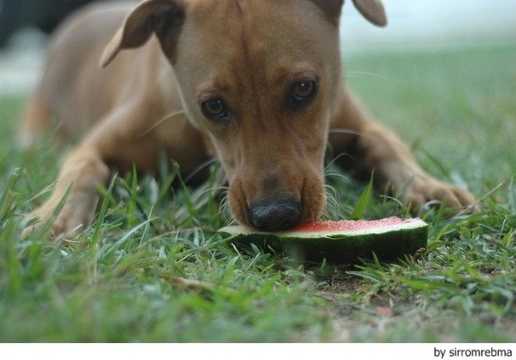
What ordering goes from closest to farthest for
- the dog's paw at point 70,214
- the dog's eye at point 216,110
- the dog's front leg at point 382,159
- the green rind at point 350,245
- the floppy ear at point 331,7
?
the green rind at point 350,245 < the dog's paw at point 70,214 < the dog's eye at point 216,110 < the dog's front leg at point 382,159 < the floppy ear at point 331,7

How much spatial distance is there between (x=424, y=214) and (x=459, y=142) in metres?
1.70

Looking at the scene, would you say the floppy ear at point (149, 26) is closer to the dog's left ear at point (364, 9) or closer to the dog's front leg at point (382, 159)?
the dog's left ear at point (364, 9)

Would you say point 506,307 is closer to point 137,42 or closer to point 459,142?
point 137,42

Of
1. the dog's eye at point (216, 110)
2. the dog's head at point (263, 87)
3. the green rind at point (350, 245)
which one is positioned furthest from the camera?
the dog's eye at point (216, 110)

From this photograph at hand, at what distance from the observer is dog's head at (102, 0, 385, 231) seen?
265cm

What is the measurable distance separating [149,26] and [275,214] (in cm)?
119

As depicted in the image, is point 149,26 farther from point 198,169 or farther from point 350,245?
point 350,245

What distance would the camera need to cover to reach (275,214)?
2533 mm

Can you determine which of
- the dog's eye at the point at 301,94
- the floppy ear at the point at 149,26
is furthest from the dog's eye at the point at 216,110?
the floppy ear at the point at 149,26

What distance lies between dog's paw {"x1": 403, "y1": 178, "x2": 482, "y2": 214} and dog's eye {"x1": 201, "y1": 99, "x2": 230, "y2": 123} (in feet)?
2.50

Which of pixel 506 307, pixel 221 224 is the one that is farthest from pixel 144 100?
pixel 506 307

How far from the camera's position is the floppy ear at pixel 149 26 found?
3.18 metres

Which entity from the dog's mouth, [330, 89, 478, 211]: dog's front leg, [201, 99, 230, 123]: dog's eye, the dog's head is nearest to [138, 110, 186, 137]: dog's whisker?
the dog's head

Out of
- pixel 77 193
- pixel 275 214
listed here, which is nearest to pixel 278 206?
pixel 275 214
